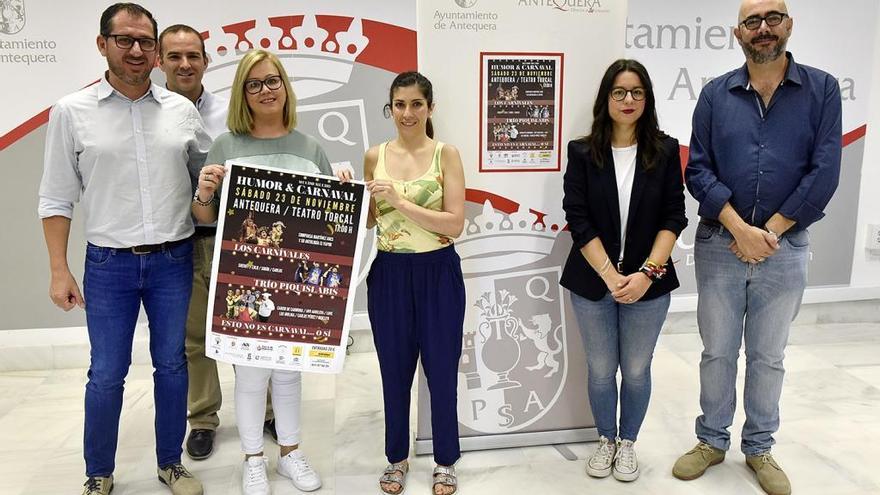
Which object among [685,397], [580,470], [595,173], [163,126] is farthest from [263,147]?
[685,397]

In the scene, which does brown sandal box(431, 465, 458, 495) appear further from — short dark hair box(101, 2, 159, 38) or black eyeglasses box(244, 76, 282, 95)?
short dark hair box(101, 2, 159, 38)

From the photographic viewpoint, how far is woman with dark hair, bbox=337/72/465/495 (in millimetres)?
2352

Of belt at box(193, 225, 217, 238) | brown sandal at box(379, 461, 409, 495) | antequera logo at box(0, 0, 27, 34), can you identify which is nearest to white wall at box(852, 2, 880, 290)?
brown sandal at box(379, 461, 409, 495)

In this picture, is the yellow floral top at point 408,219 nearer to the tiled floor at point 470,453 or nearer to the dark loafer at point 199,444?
the tiled floor at point 470,453

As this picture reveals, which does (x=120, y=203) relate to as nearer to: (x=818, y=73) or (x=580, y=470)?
(x=580, y=470)

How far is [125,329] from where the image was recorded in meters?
2.36

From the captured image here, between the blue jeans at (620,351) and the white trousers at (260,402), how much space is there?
46.0 inches

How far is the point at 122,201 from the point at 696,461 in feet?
8.02

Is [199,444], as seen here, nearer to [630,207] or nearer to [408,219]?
[408,219]

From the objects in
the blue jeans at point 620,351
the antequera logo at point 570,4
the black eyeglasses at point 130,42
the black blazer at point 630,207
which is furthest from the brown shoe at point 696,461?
the black eyeglasses at point 130,42

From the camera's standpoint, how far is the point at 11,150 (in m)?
3.74

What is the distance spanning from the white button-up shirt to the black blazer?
1452 millimetres

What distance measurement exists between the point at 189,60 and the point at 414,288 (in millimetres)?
1394

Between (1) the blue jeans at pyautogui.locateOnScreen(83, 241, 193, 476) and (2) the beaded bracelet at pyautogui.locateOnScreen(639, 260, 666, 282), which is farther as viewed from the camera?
(2) the beaded bracelet at pyautogui.locateOnScreen(639, 260, 666, 282)
